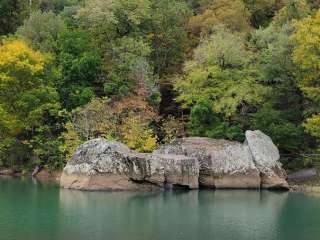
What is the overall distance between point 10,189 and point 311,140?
22941 mm

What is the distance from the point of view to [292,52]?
46906 mm

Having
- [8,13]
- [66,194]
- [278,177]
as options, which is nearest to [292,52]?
[278,177]

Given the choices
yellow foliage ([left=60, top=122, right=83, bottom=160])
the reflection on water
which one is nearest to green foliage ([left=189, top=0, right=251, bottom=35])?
yellow foliage ([left=60, top=122, right=83, bottom=160])

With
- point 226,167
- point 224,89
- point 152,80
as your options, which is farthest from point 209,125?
point 152,80

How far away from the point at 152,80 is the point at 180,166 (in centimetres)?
1338

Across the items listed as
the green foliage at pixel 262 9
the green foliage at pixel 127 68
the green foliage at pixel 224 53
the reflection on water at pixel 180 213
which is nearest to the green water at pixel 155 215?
the reflection on water at pixel 180 213

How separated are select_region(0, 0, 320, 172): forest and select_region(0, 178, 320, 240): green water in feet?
24.8

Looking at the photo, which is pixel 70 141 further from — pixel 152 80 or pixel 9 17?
pixel 9 17

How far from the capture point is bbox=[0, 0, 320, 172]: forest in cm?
4669

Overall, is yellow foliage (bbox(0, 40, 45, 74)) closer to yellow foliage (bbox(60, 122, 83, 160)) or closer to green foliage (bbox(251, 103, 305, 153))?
yellow foliage (bbox(60, 122, 83, 160))

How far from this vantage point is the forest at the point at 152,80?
4669 centimetres

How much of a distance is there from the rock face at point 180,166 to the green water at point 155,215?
4.44ft

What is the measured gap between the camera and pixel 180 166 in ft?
135

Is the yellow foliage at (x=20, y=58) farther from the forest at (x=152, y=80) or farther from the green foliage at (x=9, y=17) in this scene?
the green foliage at (x=9, y=17)
